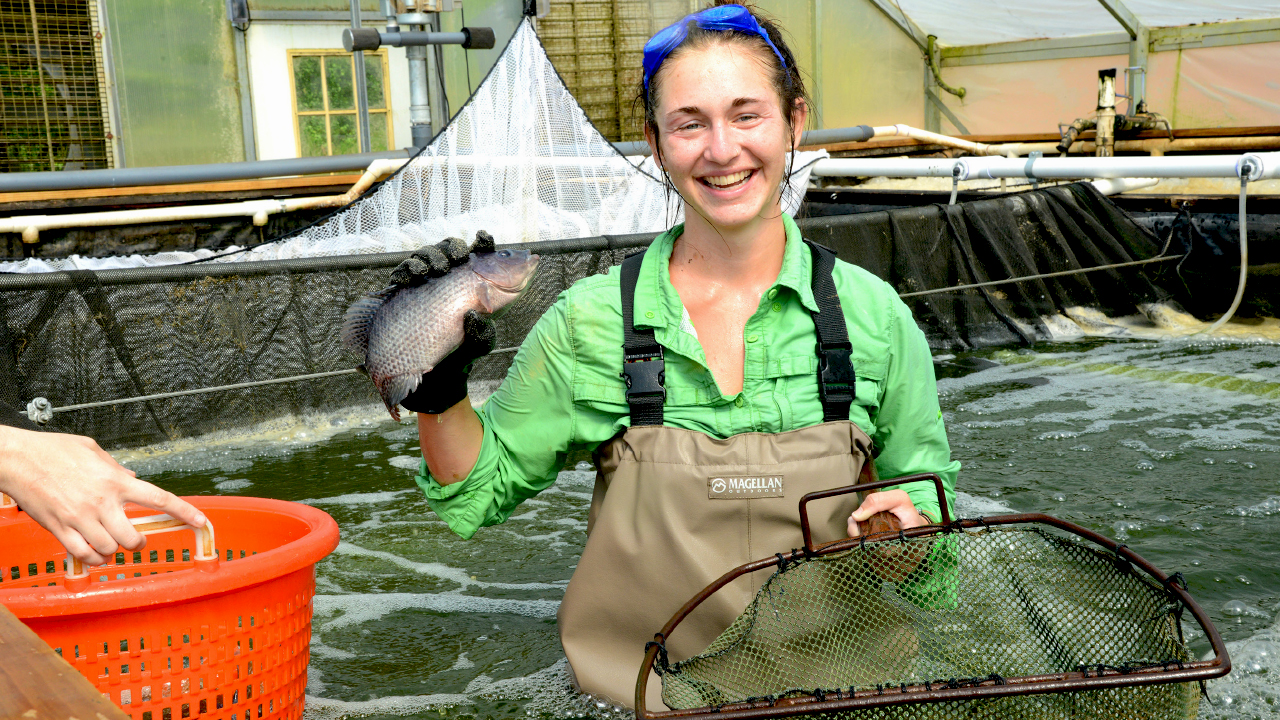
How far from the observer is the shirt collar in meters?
1.85

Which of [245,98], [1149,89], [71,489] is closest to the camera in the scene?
[71,489]

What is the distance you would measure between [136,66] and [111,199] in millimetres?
3415

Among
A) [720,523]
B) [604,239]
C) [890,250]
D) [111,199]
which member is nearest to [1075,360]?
[890,250]

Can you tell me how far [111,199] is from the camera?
6281 mm

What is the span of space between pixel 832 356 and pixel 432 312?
696mm

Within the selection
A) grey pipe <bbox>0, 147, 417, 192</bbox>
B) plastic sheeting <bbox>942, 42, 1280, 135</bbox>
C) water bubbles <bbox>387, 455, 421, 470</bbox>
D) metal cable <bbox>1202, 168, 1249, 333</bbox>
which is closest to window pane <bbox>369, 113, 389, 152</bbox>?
grey pipe <bbox>0, 147, 417, 192</bbox>

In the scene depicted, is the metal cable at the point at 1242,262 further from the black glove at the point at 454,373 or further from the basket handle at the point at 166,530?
the basket handle at the point at 166,530

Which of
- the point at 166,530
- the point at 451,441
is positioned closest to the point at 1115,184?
the point at 451,441

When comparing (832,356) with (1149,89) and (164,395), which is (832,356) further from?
(1149,89)

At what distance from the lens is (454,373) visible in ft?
5.35

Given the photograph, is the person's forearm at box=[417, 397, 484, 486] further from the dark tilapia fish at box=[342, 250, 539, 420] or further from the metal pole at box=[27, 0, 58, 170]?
the metal pole at box=[27, 0, 58, 170]

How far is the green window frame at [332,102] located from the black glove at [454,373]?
8823 millimetres

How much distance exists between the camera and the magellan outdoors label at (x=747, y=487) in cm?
176

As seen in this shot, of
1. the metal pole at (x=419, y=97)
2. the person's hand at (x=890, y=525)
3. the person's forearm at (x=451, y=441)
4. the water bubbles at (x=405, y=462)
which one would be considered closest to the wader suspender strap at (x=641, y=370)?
the person's forearm at (x=451, y=441)
